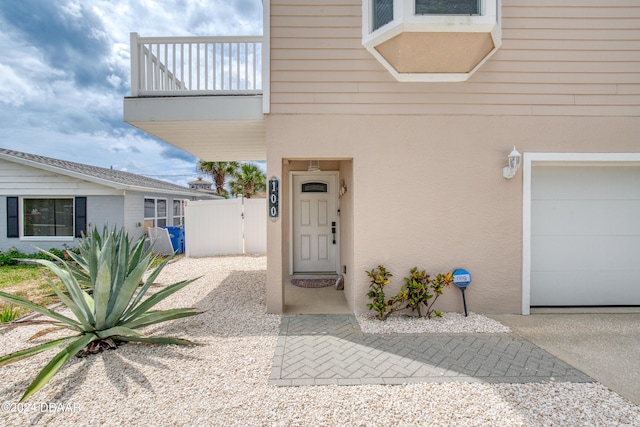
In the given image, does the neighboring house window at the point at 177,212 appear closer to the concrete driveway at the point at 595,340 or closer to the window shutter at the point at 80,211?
the window shutter at the point at 80,211

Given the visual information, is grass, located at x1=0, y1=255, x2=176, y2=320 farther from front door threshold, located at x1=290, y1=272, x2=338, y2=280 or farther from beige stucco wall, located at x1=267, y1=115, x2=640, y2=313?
front door threshold, located at x1=290, y1=272, x2=338, y2=280

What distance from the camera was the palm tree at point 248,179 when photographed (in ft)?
70.9

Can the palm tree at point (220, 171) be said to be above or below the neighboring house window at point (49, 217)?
above

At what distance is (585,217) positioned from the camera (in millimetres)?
4301

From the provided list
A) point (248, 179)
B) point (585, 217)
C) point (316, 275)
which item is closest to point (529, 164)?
point (585, 217)

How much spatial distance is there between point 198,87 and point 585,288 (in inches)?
257

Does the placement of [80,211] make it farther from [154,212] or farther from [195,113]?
[195,113]

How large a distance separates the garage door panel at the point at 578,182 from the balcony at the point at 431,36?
1931mm

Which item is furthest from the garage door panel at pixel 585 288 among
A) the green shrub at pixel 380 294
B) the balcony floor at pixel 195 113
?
the balcony floor at pixel 195 113

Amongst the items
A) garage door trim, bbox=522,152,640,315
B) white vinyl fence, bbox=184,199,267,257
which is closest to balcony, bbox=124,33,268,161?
garage door trim, bbox=522,152,640,315

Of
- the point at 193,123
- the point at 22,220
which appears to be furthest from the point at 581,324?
the point at 22,220

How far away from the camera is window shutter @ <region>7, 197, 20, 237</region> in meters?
9.34

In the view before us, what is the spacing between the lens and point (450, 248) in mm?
4082

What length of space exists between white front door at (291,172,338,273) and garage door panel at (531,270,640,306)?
3.68 m
